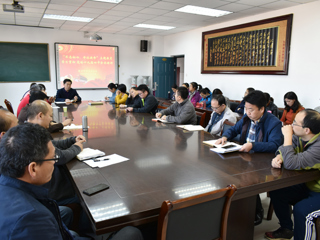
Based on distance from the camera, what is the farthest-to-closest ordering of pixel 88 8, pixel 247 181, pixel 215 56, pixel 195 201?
pixel 215 56, pixel 88 8, pixel 247 181, pixel 195 201

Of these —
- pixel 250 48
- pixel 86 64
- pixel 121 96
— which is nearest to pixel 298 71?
pixel 250 48

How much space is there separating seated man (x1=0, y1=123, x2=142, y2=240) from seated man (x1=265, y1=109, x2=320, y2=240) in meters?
1.43

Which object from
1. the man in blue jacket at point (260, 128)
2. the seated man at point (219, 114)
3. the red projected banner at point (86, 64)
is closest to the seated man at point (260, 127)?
the man in blue jacket at point (260, 128)

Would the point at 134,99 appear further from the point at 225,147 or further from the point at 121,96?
the point at 225,147

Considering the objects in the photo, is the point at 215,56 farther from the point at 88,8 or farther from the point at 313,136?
the point at 313,136

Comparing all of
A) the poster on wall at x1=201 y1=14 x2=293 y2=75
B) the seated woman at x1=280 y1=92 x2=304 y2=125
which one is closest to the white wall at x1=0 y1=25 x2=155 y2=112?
the poster on wall at x1=201 y1=14 x2=293 y2=75

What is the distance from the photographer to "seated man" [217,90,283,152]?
2018 mm

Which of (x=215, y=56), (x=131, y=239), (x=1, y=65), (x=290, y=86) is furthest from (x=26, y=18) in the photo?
(x=131, y=239)

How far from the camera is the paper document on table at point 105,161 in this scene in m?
1.73

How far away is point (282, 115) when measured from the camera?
4773mm

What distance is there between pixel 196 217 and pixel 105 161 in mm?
853

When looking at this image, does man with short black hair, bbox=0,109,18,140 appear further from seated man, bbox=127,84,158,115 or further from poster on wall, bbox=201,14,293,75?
poster on wall, bbox=201,14,293,75

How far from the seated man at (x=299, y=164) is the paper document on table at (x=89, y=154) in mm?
1261

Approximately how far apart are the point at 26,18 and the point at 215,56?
4.89m
